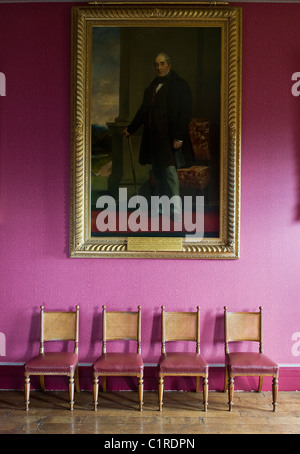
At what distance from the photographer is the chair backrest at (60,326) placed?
4789mm

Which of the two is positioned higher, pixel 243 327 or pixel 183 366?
pixel 243 327

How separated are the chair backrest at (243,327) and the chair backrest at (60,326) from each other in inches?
63.8

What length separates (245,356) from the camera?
14.8 ft

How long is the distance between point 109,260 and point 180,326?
3.45 ft

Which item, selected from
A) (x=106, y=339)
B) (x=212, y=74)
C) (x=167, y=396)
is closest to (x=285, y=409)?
(x=167, y=396)

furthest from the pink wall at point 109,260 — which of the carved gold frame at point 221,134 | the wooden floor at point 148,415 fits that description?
the wooden floor at point 148,415

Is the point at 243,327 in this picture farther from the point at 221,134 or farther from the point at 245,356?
the point at 221,134

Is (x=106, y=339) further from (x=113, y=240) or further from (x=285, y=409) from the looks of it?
(x=285, y=409)

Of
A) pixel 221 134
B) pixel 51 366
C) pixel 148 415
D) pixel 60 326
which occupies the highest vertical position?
pixel 221 134

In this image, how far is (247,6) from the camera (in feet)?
15.8

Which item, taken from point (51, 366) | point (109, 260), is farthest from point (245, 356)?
point (51, 366)

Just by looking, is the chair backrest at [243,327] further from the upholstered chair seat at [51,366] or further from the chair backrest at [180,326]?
the upholstered chair seat at [51,366]

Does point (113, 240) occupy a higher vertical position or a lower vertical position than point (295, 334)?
higher

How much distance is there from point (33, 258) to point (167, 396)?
206 cm
